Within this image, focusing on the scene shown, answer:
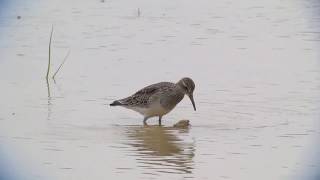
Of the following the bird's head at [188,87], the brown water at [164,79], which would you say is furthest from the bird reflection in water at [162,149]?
the bird's head at [188,87]

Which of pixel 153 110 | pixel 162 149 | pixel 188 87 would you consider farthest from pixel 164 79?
pixel 162 149

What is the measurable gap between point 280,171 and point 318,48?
18.9ft

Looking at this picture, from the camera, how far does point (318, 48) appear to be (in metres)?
14.4

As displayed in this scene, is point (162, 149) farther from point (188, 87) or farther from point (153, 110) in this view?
point (188, 87)

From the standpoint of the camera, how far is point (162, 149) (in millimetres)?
10016

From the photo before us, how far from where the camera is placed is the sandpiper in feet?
37.1

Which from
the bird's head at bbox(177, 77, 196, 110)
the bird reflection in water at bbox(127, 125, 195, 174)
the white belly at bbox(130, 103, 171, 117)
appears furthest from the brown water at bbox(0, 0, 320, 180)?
the bird's head at bbox(177, 77, 196, 110)

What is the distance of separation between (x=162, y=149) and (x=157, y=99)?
1434mm

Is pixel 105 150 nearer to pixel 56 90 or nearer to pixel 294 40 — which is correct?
pixel 56 90

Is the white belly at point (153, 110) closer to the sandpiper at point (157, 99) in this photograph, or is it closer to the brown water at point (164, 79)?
the sandpiper at point (157, 99)

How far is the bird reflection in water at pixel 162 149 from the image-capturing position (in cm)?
918

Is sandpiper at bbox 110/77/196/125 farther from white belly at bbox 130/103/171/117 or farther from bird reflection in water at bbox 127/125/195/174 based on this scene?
bird reflection in water at bbox 127/125/195/174

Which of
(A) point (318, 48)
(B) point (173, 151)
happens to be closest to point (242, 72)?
(A) point (318, 48)

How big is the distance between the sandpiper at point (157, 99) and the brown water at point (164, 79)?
17 centimetres
